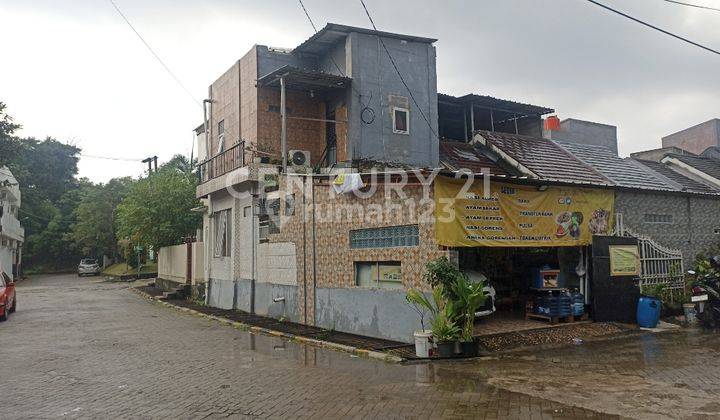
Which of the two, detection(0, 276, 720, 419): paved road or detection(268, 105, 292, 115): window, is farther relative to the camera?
detection(268, 105, 292, 115): window

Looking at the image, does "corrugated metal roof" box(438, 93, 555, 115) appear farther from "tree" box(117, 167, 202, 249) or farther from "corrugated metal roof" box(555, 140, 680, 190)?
"tree" box(117, 167, 202, 249)

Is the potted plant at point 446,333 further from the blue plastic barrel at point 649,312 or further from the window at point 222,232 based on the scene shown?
the window at point 222,232

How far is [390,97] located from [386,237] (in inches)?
293

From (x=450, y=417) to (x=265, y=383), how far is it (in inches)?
Result: 119

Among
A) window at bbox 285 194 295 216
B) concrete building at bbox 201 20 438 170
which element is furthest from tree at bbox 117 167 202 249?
window at bbox 285 194 295 216

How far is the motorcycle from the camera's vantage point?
1222 cm

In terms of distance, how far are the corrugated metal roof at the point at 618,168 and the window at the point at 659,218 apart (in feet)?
6.26

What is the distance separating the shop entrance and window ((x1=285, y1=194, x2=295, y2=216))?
4612mm

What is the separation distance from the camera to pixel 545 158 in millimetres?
18047

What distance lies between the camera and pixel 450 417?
5902 millimetres

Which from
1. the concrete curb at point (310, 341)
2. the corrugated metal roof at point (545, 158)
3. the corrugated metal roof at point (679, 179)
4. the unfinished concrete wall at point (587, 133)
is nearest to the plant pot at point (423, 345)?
the concrete curb at point (310, 341)

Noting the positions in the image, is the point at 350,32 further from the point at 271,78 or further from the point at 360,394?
the point at 360,394

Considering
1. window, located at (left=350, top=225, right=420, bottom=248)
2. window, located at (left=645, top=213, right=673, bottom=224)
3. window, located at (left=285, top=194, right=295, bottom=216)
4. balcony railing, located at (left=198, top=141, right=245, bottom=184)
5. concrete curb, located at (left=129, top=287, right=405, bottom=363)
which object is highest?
balcony railing, located at (left=198, top=141, right=245, bottom=184)

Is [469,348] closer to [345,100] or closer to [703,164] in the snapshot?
[345,100]
